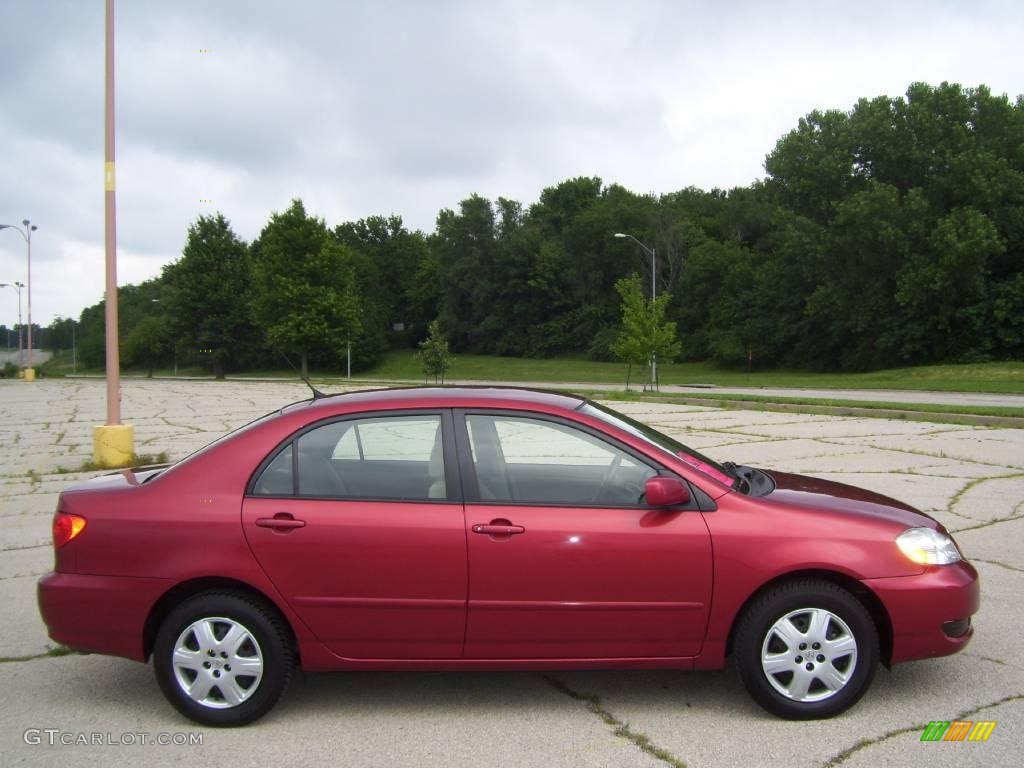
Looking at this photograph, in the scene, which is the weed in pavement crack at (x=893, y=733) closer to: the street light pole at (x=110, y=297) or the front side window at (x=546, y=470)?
the front side window at (x=546, y=470)

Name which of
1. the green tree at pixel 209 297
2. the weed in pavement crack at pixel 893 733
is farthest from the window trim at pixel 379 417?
the green tree at pixel 209 297

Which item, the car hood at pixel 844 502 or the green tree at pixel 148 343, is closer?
the car hood at pixel 844 502

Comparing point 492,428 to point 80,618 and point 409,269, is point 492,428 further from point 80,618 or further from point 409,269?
point 409,269

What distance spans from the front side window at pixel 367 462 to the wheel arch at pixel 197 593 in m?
0.42

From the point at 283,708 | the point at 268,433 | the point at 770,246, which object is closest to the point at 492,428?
the point at 268,433

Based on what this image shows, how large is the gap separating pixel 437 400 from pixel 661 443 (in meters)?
1.11

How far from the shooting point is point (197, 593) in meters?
3.66

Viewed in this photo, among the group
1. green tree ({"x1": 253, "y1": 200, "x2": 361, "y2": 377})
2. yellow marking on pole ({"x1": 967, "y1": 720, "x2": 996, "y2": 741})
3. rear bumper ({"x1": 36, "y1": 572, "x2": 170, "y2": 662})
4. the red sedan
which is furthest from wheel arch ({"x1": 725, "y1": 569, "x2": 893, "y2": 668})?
green tree ({"x1": 253, "y1": 200, "x2": 361, "y2": 377})

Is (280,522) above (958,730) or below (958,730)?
above

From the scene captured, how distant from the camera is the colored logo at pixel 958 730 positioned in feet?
11.3

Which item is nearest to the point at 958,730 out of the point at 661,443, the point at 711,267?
the point at 661,443

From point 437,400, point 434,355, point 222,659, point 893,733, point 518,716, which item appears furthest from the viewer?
point 434,355

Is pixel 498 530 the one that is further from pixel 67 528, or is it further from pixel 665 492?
pixel 67 528

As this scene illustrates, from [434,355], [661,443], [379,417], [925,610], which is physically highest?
[434,355]
